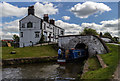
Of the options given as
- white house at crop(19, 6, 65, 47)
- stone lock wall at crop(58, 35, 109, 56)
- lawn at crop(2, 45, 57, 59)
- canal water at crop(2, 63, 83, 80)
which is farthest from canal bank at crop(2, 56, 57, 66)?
white house at crop(19, 6, 65, 47)

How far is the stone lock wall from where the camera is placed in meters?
18.7

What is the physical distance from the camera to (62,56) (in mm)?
17547

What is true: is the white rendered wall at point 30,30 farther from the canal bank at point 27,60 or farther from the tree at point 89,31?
the tree at point 89,31

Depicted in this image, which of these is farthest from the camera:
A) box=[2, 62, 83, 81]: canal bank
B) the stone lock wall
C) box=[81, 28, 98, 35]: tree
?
box=[81, 28, 98, 35]: tree

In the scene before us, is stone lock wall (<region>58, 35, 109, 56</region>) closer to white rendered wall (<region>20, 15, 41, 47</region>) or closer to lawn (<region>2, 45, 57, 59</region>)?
lawn (<region>2, 45, 57, 59</region>)

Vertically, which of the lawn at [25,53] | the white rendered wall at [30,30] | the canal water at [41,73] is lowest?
the canal water at [41,73]

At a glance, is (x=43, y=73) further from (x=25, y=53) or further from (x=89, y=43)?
(x=89, y=43)

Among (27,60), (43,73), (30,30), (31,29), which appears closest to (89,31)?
(31,29)

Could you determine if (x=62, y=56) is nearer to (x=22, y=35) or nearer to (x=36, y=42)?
(x=36, y=42)

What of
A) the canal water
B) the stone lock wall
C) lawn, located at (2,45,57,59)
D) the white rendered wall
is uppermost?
the white rendered wall

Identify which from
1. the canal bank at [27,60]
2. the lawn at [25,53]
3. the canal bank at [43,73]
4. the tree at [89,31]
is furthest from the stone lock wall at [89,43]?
the tree at [89,31]

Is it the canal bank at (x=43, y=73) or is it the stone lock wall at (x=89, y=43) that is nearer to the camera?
the canal bank at (x=43, y=73)

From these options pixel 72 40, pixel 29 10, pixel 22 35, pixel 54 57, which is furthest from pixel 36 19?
pixel 54 57

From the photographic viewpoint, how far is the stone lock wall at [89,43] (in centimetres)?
1868
